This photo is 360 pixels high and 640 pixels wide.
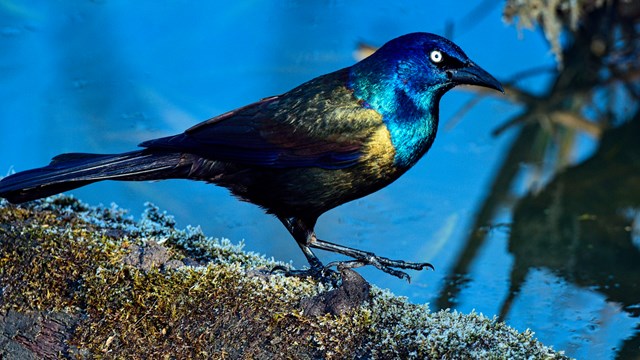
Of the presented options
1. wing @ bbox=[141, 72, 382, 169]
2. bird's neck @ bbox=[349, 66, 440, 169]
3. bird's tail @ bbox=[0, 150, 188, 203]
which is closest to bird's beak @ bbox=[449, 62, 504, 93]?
bird's neck @ bbox=[349, 66, 440, 169]

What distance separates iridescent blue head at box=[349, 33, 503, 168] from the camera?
3768 millimetres

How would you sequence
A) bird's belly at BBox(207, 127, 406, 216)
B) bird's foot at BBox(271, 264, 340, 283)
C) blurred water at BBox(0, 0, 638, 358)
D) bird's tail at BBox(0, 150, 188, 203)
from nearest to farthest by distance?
bird's belly at BBox(207, 127, 406, 216)
bird's tail at BBox(0, 150, 188, 203)
bird's foot at BBox(271, 264, 340, 283)
blurred water at BBox(0, 0, 638, 358)

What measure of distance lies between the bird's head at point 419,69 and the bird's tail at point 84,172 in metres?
0.82

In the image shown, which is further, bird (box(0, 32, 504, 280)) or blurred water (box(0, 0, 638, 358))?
blurred water (box(0, 0, 638, 358))

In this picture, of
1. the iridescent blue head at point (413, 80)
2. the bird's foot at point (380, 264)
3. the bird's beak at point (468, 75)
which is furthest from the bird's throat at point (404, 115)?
the bird's foot at point (380, 264)

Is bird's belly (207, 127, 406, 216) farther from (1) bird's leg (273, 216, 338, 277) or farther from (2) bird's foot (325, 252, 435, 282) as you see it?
(2) bird's foot (325, 252, 435, 282)

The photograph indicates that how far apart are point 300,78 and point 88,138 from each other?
1442 millimetres

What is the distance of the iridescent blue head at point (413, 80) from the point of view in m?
3.77

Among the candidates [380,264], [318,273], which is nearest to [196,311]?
[318,273]

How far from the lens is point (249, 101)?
626 centimetres

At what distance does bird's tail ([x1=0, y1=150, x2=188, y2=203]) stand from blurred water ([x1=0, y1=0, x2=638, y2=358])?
1.08m

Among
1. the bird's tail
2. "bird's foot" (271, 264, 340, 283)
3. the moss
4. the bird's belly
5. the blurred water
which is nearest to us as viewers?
the moss

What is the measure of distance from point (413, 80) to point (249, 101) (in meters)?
2.55

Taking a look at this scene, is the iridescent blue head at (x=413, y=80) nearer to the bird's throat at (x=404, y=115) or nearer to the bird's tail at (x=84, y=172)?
the bird's throat at (x=404, y=115)
